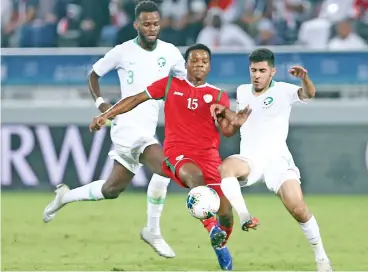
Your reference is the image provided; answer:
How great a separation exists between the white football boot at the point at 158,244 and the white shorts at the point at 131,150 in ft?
2.00

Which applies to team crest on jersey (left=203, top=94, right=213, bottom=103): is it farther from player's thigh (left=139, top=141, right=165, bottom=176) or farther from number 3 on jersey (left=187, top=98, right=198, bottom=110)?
player's thigh (left=139, top=141, right=165, bottom=176)

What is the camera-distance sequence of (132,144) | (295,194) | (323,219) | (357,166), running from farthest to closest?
(357,166)
(323,219)
(132,144)
(295,194)

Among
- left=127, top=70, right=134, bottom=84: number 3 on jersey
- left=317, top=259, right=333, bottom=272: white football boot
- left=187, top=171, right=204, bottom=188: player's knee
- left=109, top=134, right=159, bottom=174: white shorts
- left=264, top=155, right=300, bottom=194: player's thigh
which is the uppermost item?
left=127, top=70, right=134, bottom=84: number 3 on jersey

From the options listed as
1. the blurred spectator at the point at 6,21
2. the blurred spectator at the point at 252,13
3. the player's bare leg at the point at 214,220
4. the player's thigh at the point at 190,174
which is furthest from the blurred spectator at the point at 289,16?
the player's thigh at the point at 190,174

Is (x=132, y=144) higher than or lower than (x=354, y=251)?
higher

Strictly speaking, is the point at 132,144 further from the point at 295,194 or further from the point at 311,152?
the point at 311,152

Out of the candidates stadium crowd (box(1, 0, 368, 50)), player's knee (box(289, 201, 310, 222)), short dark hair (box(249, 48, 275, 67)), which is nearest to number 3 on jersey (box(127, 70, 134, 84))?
short dark hair (box(249, 48, 275, 67))

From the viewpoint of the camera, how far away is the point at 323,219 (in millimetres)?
14039

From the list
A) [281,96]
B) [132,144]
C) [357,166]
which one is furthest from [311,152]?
[281,96]

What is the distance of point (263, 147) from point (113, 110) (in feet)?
4.28

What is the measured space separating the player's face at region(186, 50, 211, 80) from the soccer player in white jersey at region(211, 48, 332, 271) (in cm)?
36

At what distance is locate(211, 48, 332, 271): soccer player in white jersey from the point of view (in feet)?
30.2

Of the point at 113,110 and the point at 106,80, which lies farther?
the point at 106,80

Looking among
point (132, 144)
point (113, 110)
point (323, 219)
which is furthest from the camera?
point (323, 219)
